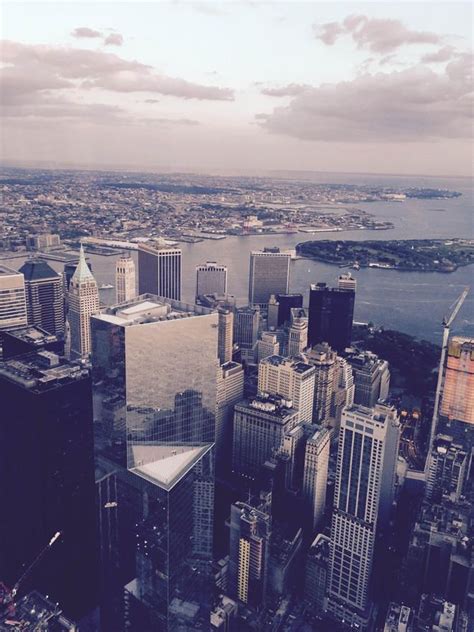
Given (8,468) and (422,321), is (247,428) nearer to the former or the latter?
(8,468)

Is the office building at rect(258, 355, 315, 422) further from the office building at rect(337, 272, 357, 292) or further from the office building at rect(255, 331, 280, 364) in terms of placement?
the office building at rect(337, 272, 357, 292)

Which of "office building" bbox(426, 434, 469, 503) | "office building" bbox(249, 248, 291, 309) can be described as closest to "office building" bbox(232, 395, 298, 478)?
"office building" bbox(426, 434, 469, 503)

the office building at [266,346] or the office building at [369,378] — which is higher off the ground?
the office building at [266,346]

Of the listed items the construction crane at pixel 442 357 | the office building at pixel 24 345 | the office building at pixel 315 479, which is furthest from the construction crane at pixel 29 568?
the construction crane at pixel 442 357

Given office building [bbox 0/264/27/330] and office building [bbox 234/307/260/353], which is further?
office building [bbox 234/307/260/353]

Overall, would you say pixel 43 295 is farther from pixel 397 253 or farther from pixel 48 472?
pixel 397 253

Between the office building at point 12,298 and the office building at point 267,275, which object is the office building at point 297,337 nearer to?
the office building at point 267,275

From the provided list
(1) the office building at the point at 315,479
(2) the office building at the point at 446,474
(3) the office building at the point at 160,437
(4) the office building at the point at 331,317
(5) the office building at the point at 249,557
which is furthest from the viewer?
(4) the office building at the point at 331,317
